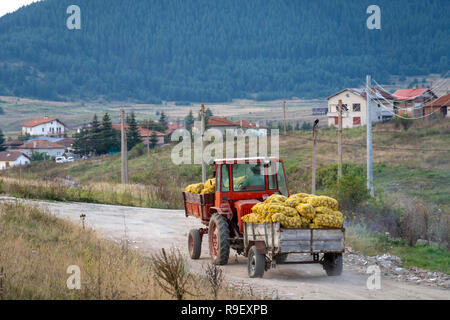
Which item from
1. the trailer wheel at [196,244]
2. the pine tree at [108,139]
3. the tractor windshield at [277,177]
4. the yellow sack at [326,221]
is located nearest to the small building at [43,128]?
the pine tree at [108,139]

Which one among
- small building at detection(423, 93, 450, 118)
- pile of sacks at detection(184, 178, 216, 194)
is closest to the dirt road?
pile of sacks at detection(184, 178, 216, 194)

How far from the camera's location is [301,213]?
11.8m

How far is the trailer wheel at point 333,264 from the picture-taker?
12516 millimetres

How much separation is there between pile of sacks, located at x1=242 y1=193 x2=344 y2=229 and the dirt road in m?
1.21

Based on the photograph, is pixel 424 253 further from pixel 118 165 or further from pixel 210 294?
pixel 118 165

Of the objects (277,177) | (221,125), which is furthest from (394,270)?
(221,125)

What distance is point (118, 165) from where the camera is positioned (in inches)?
2968

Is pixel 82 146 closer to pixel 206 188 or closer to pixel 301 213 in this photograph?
pixel 206 188

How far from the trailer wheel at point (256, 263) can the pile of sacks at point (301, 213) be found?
2.27ft

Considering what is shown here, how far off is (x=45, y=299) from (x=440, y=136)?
2160 inches

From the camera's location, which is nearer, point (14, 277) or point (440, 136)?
point (14, 277)

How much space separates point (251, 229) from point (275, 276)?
1.25m

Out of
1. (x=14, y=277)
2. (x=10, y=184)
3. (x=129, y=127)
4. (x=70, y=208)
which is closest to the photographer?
(x=14, y=277)

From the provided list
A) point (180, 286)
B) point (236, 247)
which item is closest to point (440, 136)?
point (236, 247)
